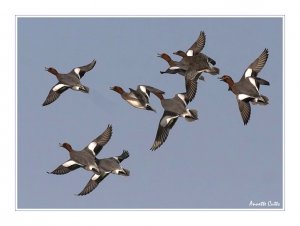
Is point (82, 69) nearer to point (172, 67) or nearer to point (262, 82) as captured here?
point (172, 67)


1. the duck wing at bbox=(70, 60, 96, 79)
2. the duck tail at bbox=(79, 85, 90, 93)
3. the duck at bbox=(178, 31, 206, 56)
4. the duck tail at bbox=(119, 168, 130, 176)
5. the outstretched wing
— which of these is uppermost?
the duck at bbox=(178, 31, 206, 56)

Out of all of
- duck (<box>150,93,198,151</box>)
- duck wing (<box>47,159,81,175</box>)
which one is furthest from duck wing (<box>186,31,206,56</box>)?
duck wing (<box>47,159,81,175</box>)

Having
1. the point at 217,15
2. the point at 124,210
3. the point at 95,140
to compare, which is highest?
the point at 217,15

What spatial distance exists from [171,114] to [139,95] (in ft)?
2.06

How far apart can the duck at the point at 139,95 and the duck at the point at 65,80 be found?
0.77m

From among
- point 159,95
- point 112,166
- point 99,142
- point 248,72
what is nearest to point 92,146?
point 99,142

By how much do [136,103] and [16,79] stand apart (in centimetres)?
213

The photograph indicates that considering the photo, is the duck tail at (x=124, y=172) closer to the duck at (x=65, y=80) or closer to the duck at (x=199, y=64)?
the duck at (x=65, y=80)

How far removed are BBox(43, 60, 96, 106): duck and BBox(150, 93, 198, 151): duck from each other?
1536 millimetres

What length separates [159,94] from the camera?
13.9 meters

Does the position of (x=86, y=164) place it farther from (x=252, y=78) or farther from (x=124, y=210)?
(x=252, y=78)

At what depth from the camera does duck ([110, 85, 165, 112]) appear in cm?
1372

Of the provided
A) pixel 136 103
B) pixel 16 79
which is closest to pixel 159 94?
pixel 136 103

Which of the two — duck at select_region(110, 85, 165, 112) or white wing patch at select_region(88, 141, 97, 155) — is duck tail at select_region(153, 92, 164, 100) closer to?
duck at select_region(110, 85, 165, 112)
